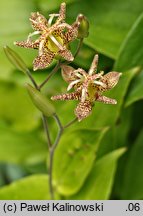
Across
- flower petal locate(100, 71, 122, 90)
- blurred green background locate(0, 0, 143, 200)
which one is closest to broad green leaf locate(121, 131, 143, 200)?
blurred green background locate(0, 0, 143, 200)

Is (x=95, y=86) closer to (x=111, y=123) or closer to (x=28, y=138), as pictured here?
(x=111, y=123)

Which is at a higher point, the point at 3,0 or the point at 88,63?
the point at 3,0

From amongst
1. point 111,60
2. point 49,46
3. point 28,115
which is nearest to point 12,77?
point 28,115

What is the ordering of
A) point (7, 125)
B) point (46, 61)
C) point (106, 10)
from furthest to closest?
point (7, 125)
point (106, 10)
point (46, 61)

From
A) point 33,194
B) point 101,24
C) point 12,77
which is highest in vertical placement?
point 101,24

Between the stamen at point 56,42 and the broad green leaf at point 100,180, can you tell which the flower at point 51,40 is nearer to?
the stamen at point 56,42

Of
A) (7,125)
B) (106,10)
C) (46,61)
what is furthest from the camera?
(7,125)

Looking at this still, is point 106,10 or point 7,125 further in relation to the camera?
point 7,125
